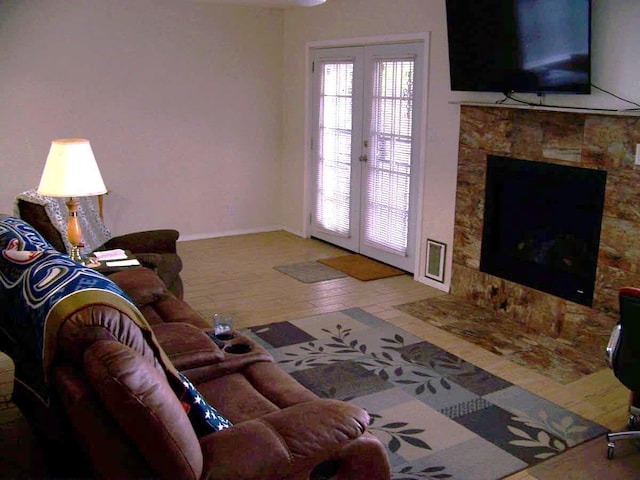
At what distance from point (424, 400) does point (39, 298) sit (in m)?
2.21

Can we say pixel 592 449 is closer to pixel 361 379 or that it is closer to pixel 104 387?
pixel 361 379

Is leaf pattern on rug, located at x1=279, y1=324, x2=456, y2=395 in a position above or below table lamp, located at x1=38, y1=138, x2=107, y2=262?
below

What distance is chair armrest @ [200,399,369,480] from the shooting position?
1.92m

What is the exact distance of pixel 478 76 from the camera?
4797 millimetres

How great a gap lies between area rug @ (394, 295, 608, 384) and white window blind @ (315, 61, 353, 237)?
1.83 metres

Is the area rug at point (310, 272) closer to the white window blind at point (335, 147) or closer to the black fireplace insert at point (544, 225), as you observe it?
the white window blind at point (335, 147)

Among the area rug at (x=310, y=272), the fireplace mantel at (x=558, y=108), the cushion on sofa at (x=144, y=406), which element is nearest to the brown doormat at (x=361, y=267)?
the area rug at (x=310, y=272)

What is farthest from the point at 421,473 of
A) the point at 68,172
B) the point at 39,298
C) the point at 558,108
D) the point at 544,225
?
the point at 558,108

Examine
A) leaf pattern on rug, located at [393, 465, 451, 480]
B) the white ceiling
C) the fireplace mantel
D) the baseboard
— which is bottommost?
leaf pattern on rug, located at [393, 465, 451, 480]

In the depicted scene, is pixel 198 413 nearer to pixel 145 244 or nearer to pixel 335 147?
pixel 145 244

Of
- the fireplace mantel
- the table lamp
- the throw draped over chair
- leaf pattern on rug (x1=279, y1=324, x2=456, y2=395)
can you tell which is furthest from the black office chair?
the throw draped over chair

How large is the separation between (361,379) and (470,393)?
2.02 ft

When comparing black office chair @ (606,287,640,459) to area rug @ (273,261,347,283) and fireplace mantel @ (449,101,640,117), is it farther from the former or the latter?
area rug @ (273,261,347,283)

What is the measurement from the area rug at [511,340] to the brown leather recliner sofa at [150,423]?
6.76 feet
